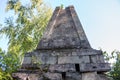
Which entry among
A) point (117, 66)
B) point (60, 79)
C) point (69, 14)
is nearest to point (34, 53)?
point (60, 79)

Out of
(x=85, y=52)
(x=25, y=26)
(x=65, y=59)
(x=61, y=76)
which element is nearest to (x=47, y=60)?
(x=65, y=59)

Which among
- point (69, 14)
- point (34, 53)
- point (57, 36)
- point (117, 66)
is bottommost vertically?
point (117, 66)

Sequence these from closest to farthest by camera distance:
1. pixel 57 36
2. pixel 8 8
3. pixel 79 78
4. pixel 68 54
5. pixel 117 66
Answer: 1. pixel 79 78
2. pixel 68 54
3. pixel 57 36
4. pixel 117 66
5. pixel 8 8

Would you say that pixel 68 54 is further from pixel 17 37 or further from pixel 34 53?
pixel 17 37

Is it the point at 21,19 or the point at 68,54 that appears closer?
the point at 68,54

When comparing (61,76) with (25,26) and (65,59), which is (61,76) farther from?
(25,26)

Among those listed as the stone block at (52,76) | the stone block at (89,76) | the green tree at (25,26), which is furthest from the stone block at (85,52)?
the green tree at (25,26)

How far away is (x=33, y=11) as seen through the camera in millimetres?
14523

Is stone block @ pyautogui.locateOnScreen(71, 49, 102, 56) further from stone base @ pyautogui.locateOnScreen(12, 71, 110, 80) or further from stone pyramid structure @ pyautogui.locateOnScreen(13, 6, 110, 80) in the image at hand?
stone base @ pyautogui.locateOnScreen(12, 71, 110, 80)

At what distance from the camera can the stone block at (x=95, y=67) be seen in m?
3.52

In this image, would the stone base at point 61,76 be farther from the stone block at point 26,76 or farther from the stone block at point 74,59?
the stone block at point 74,59

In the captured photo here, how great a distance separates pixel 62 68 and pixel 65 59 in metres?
0.21

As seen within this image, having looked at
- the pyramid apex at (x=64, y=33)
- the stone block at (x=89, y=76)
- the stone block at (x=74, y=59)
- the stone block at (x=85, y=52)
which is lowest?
the stone block at (x=89, y=76)

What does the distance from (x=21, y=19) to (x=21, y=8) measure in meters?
0.84
